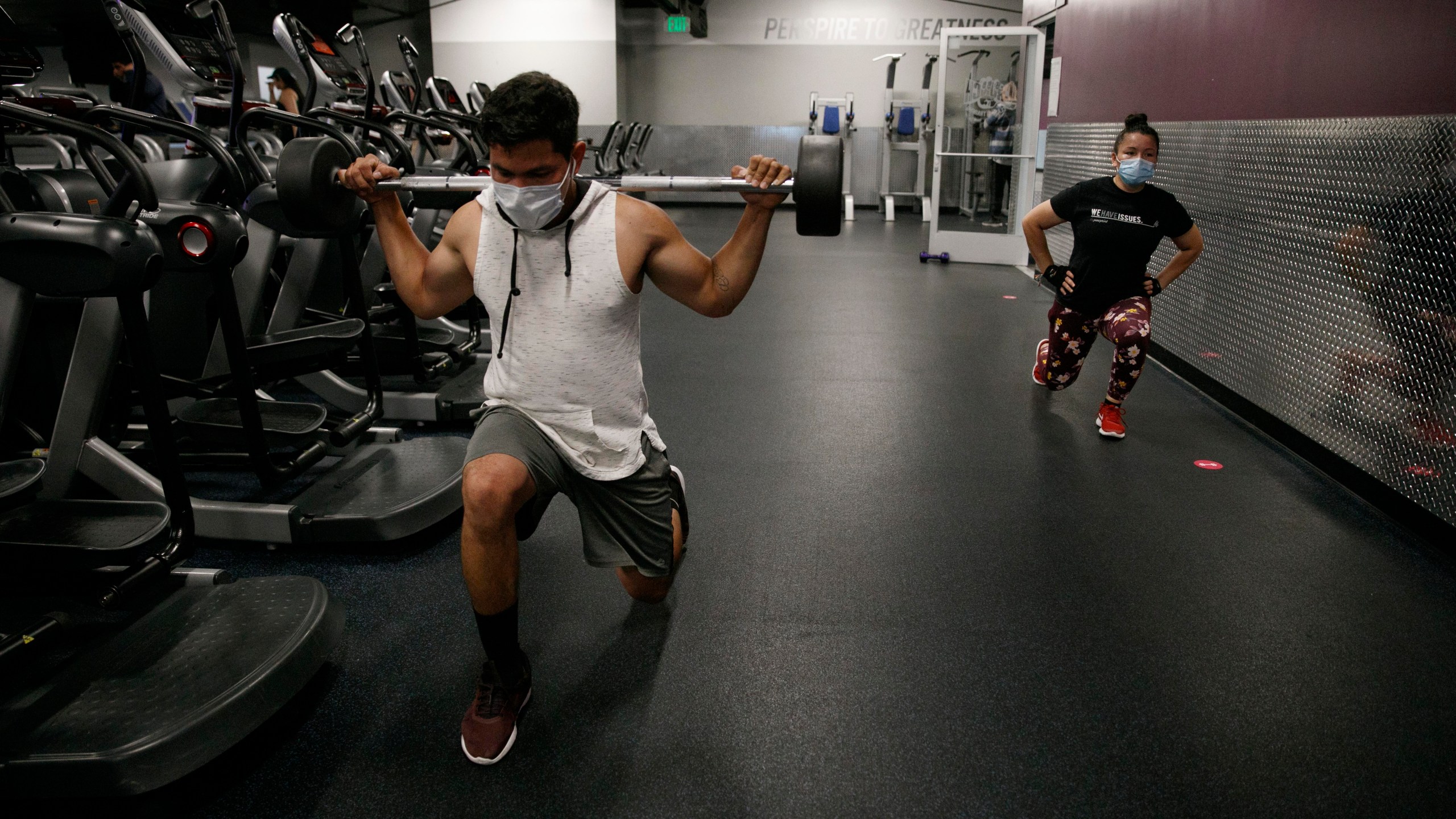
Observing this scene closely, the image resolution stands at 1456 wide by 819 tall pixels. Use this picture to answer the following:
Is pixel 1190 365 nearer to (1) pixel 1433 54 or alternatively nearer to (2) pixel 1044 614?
(1) pixel 1433 54

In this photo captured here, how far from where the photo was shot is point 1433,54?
2.92m

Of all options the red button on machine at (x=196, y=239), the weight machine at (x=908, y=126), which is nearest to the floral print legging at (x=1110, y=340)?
the red button on machine at (x=196, y=239)

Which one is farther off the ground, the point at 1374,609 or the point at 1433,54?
the point at 1433,54

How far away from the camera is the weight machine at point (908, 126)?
40.2 feet

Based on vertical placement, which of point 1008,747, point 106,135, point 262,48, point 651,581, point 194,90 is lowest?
point 1008,747

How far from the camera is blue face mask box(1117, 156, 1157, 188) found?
3.46 m

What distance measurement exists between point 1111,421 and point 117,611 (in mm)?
3398

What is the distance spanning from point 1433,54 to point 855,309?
3.60 metres

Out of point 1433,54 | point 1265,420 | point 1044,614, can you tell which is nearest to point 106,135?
point 1044,614

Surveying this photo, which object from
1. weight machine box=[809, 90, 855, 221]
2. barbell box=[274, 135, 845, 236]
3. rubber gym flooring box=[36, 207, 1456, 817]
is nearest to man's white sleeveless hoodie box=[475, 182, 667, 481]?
barbell box=[274, 135, 845, 236]

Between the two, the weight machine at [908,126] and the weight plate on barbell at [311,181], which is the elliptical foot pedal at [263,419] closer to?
the weight plate on barbell at [311,181]

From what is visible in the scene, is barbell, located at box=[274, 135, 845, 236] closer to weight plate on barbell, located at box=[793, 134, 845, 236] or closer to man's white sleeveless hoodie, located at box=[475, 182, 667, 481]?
weight plate on barbell, located at box=[793, 134, 845, 236]

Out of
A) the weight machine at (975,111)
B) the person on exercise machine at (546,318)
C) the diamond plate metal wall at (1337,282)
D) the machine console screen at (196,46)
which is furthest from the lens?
the weight machine at (975,111)

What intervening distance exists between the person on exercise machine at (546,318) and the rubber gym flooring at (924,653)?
23cm
